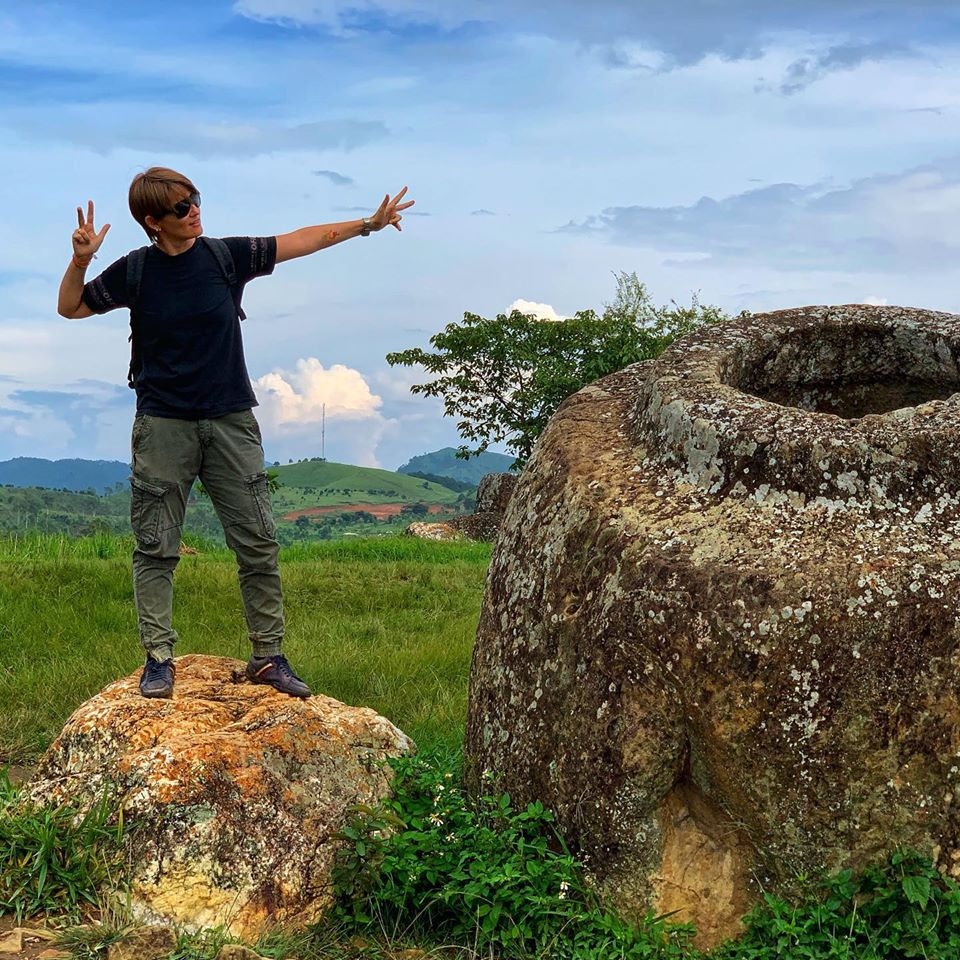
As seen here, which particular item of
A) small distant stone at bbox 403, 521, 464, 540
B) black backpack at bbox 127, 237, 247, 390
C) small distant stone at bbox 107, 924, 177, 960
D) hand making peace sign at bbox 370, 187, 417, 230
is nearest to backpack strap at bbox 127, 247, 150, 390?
black backpack at bbox 127, 237, 247, 390

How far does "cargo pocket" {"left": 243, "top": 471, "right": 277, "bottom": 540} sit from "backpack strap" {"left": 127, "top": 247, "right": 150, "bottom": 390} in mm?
901

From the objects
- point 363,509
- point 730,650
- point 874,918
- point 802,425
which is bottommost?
point 363,509

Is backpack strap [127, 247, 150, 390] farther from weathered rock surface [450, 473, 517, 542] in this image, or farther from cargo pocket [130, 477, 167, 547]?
weathered rock surface [450, 473, 517, 542]

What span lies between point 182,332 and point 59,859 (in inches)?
114

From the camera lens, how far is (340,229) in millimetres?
7051

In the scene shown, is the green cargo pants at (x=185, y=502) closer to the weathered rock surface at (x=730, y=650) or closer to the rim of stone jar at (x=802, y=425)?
the weathered rock surface at (x=730, y=650)

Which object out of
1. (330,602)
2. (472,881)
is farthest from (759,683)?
(330,602)

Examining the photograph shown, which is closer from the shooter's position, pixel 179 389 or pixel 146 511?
pixel 179 389

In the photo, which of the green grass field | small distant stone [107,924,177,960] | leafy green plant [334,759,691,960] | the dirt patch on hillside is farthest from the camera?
the dirt patch on hillside

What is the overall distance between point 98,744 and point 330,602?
23.2 feet

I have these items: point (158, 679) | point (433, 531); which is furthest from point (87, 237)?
point (433, 531)

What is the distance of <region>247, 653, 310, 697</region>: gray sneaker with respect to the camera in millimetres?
6797

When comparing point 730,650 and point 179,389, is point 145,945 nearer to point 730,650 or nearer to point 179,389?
point 730,650

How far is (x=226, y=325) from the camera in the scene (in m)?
6.60
